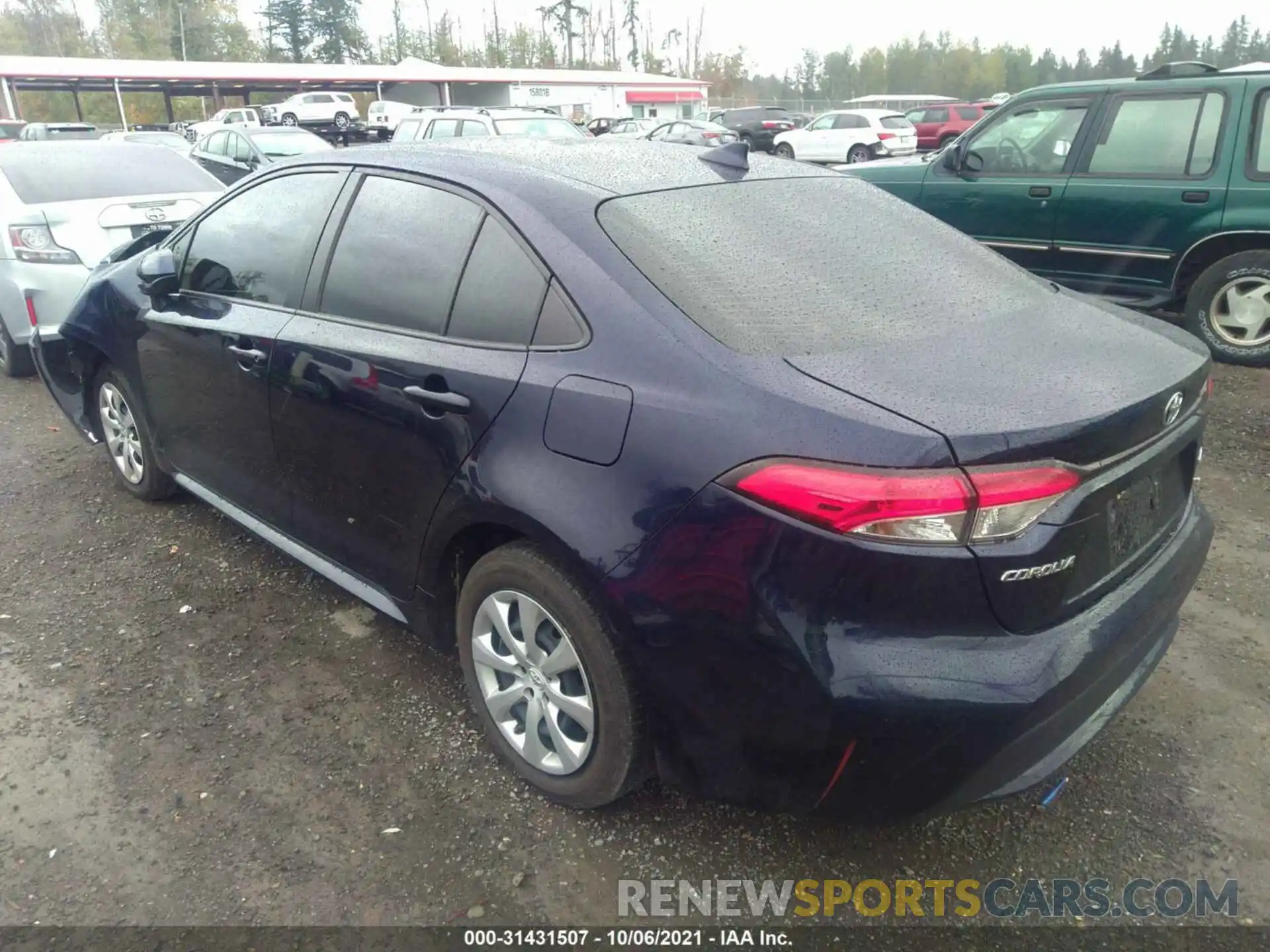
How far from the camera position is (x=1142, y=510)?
Answer: 2227 mm

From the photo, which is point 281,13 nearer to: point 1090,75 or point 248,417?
point 1090,75

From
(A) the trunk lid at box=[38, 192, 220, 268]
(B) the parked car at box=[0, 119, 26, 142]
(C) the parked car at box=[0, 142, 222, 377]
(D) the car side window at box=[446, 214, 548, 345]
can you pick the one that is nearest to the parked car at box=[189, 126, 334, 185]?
(C) the parked car at box=[0, 142, 222, 377]

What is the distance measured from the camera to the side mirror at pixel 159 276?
143 inches

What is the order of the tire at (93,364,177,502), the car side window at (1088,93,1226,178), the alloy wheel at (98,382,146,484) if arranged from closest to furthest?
the tire at (93,364,177,502), the alloy wheel at (98,382,146,484), the car side window at (1088,93,1226,178)

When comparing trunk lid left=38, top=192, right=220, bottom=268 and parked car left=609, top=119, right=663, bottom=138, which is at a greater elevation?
trunk lid left=38, top=192, right=220, bottom=268

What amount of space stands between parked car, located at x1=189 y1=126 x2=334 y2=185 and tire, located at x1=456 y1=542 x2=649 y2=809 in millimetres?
12344

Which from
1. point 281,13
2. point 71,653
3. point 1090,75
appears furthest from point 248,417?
point 1090,75

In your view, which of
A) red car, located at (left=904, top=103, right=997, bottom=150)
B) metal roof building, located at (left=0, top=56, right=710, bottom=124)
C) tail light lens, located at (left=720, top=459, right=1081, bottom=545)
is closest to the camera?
tail light lens, located at (left=720, top=459, right=1081, bottom=545)

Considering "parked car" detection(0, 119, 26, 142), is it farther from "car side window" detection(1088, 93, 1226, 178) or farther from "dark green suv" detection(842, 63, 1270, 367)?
"car side window" detection(1088, 93, 1226, 178)

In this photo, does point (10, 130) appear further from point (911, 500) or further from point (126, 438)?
point (911, 500)

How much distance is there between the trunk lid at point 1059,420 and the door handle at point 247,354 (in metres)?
1.97

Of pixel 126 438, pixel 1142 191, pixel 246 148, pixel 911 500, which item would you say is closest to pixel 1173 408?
pixel 911 500

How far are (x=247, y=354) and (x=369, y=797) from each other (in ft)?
5.16

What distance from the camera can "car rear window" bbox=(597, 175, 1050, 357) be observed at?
222 centimetres
